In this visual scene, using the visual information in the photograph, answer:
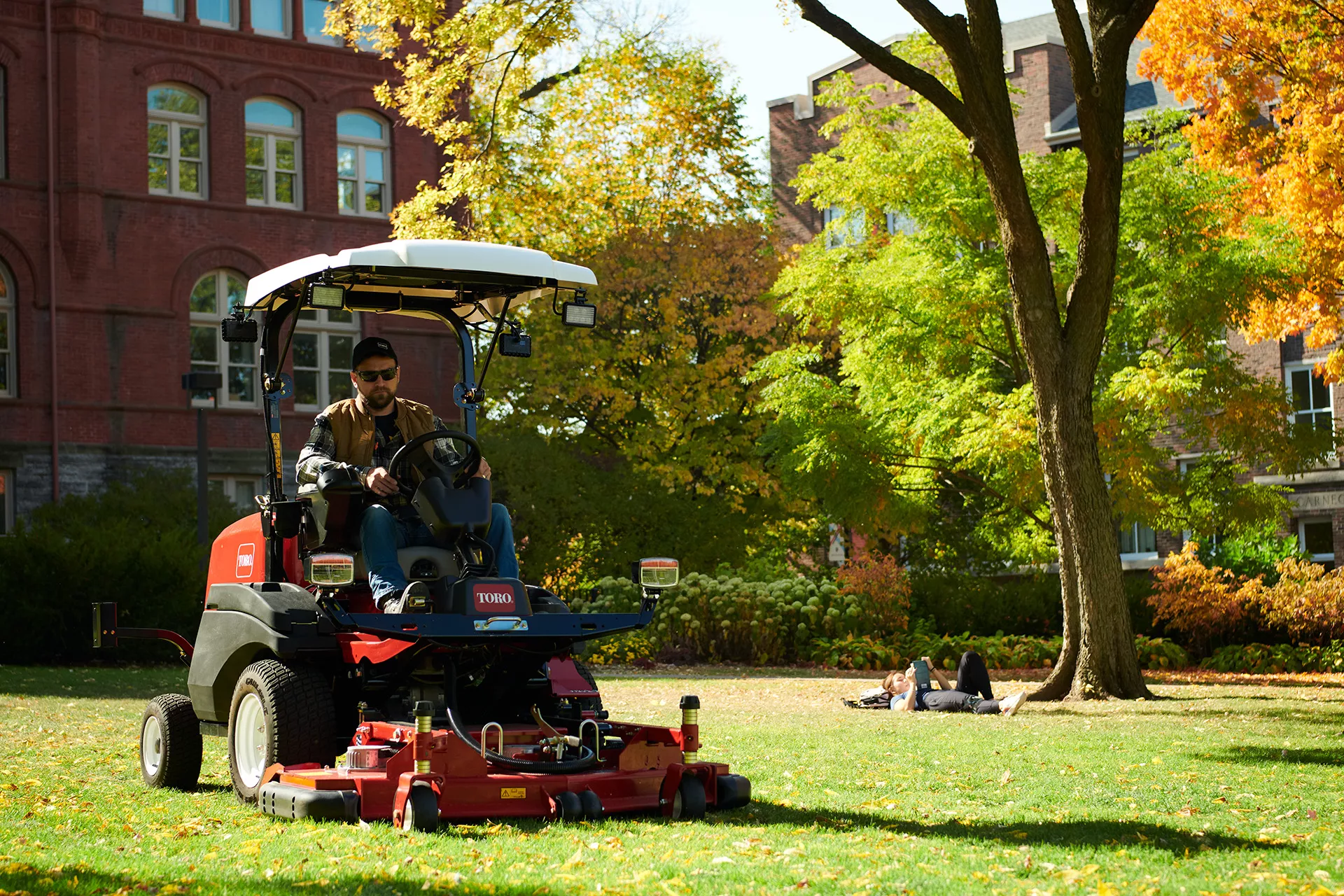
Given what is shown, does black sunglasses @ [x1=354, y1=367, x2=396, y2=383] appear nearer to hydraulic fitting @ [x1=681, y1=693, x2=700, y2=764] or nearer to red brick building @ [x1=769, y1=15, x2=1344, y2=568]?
hydraulic fitting @ [x1=681, y1=693, x2=700, y2=764]

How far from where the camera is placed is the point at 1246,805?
8234 millimetres

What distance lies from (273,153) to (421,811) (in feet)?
95.3

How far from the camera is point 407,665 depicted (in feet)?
26.3

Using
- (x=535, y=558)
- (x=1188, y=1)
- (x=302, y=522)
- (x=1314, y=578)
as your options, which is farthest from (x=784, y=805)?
(x=535, y=558)

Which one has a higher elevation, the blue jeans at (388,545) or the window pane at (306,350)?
the window pane at (306,350)

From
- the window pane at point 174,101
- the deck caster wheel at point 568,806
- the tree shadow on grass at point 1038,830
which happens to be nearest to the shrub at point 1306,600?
the tree shadow on grass at point 1038,830

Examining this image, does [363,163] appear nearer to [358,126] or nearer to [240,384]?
[358,126]

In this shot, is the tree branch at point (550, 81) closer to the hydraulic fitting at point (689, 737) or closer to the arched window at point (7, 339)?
the arched window at point (7, 339)

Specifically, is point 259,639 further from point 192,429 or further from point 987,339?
point 192,429

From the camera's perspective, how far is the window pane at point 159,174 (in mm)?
32656

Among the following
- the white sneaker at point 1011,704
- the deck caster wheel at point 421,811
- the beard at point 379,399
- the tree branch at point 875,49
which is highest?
the tree branch at point 875,49

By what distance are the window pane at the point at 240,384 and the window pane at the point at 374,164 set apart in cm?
515

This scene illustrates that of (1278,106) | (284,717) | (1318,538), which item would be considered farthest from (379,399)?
(1318,538)

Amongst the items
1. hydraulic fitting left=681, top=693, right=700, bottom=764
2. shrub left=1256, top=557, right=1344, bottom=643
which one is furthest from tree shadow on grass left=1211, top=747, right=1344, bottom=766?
shrub left=1256, top=557, right=1344, bottom=643
